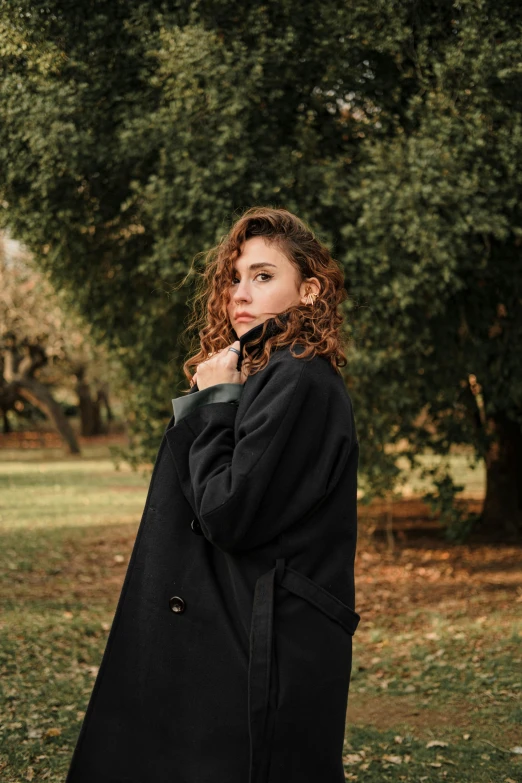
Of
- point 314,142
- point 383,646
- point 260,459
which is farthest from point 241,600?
point 314,142

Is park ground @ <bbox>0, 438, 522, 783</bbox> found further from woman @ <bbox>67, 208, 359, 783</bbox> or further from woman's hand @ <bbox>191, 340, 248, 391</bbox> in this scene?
woman's hand @ <bbox>191, 340, 248, 391</bbox>

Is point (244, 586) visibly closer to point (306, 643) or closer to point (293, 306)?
point (306, 643)

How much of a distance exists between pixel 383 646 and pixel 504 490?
475 cm

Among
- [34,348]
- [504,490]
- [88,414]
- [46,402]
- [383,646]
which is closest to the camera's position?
[383,646]

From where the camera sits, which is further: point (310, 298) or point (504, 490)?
point (504, 490)

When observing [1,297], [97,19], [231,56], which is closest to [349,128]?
Answer: [231,56]

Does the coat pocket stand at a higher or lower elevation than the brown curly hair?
lower

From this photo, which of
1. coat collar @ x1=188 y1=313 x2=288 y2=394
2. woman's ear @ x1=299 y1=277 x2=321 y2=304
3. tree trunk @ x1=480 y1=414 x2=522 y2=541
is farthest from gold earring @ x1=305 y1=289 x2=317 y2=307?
tree trunk @ x1=480 y1=414 x2=522 y2=541

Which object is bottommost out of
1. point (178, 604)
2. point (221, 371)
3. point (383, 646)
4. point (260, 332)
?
point (383, 646)

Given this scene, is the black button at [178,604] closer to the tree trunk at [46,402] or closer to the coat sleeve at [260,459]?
the coat sleeve at [260,459]

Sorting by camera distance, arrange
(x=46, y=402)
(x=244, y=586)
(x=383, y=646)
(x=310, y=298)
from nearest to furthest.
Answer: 1. (x=244, y=586)
2. (x=310, y=298)
3. (x=383, y=646)
4. (x=46, y=402)

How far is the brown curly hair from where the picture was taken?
2.21 metres

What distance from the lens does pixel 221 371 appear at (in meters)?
2.22

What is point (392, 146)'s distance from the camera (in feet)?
22.1
